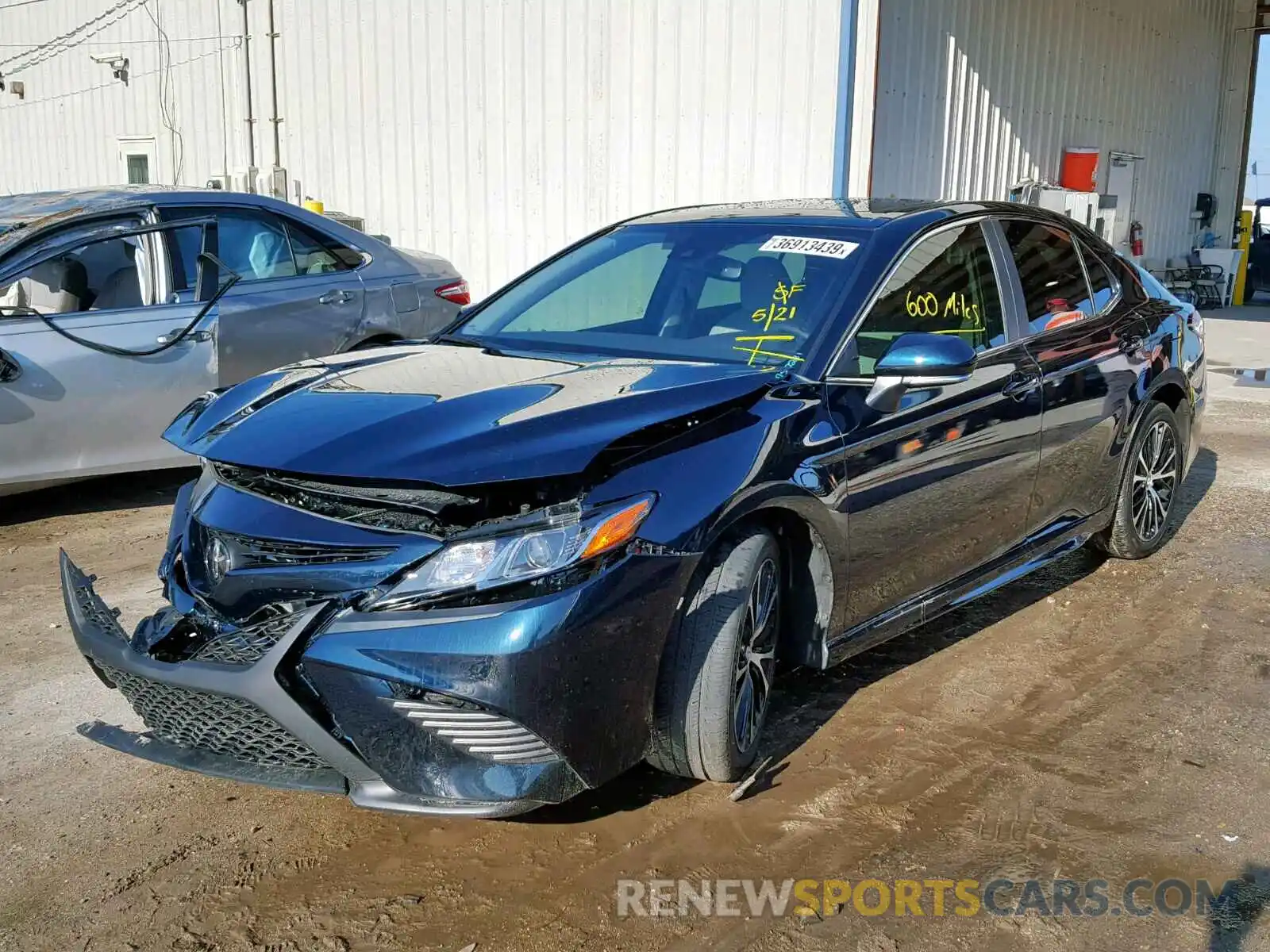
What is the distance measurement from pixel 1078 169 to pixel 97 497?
39.3 feet

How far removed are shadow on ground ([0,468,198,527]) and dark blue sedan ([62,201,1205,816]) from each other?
299cm

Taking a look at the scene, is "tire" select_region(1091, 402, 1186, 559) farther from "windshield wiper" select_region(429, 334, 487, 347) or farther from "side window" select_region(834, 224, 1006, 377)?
"windshield wiper" select_region(429, 334, 487, 347)

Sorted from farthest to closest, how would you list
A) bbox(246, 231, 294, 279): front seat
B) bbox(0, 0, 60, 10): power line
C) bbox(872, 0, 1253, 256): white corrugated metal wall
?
1. bbox(0, 0, 60, 10): power line
2. bbox(872, 0, 1253, 256): white corrugated metal wall
3. bbox(246, 231, 294, 279): front seat

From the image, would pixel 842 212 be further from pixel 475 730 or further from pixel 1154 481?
pixel 475 730

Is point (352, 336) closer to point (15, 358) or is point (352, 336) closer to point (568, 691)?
point (15, 358)

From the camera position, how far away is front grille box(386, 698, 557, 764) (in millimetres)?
2752

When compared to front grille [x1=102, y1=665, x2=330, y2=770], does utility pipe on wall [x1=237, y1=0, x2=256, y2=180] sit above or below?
above

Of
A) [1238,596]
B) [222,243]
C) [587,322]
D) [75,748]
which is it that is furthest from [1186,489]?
[75,748]

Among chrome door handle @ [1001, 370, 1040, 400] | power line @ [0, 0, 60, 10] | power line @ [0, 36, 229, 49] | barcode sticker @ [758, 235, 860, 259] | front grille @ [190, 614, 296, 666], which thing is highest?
power line @ [0, 0, 60, 10]

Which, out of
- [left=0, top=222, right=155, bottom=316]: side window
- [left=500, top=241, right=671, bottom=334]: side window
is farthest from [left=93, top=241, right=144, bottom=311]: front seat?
[left=500, top=241, right=671, bottom=334]: side window

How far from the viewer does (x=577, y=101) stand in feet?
37.4

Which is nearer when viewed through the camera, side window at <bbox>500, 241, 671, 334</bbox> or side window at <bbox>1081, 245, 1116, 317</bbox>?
side window at <bbox>500, 241, 671, 334</bbox>

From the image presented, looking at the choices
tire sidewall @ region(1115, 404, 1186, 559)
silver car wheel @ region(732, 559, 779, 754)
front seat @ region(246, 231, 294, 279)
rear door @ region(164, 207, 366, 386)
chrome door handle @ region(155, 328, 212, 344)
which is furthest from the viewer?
front seat @ region(246, 231, 294, 279)

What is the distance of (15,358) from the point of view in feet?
18.6
